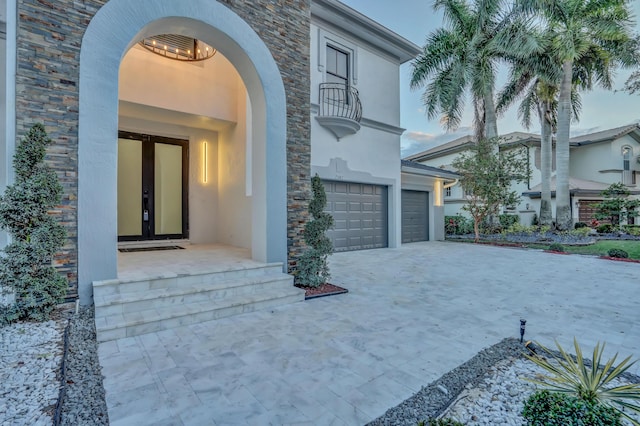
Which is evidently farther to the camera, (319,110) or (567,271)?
(319,110)

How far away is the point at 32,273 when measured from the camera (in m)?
3.55

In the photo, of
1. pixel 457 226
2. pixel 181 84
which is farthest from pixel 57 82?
pixel 457 226

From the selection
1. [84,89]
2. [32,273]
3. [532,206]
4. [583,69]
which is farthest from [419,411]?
[532,206]

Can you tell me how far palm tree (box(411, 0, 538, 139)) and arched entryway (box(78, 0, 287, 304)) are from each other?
1048 centimetres

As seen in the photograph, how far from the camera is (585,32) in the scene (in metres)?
13.0

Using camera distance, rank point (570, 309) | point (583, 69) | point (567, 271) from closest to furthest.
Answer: point (570, 309), point (567, 271), point (583, 69)

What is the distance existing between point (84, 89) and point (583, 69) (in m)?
19.8

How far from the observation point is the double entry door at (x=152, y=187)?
8.07m

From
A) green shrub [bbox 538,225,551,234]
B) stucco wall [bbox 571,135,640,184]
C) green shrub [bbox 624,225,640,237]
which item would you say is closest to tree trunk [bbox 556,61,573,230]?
green shrub [bbox 538,225,551,234]

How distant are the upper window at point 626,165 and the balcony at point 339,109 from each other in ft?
80.2

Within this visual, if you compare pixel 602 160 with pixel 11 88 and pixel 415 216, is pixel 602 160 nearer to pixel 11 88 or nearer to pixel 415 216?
pixel 415 216

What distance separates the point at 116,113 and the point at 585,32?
17.5 m

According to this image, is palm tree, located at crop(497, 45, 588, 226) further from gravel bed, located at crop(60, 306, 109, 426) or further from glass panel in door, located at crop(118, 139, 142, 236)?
gravel bed, located at crop(60, 306, 109, 426)

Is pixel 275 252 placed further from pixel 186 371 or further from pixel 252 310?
pixel 186 371
